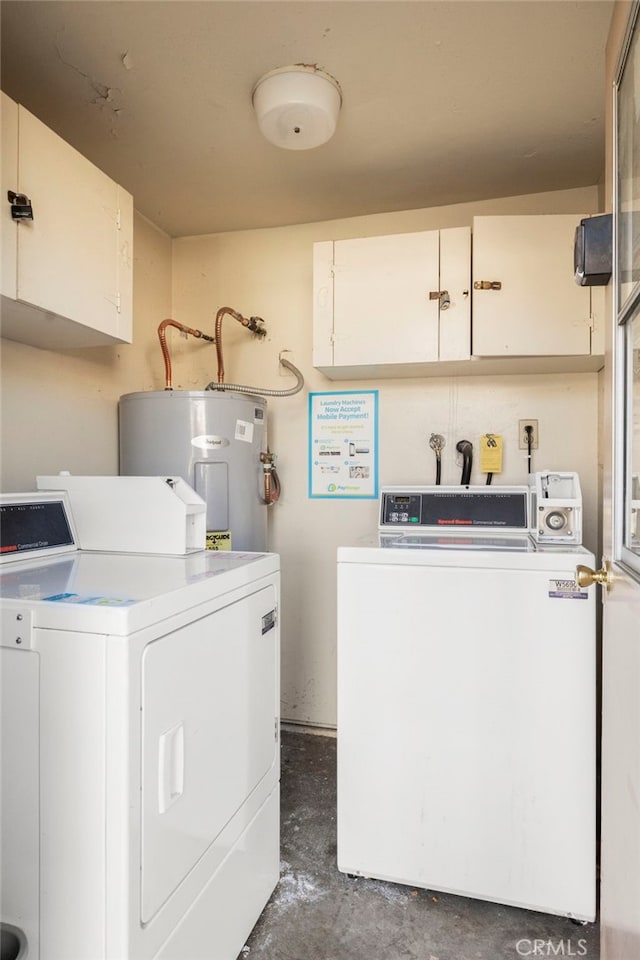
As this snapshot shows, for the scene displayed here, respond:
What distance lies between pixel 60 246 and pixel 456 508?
4.92 feet

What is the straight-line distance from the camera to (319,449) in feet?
8.23

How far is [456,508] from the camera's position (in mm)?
1976

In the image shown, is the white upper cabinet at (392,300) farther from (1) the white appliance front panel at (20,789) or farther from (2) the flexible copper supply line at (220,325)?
(1) the white appliance front panel at (20,789)

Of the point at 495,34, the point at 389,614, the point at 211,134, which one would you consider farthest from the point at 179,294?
the point at 389,614

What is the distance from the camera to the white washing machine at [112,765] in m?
0.93

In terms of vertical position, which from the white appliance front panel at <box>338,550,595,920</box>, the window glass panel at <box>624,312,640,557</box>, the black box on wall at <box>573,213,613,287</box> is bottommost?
the white appliance front panel at <box>338,550,595,920</box>

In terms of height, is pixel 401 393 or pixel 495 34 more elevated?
pixel 495 34

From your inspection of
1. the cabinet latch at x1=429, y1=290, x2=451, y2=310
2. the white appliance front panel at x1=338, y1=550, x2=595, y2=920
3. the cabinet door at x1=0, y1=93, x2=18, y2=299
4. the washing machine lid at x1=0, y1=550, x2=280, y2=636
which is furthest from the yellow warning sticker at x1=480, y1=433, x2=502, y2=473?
the cabinet door at x1=0, y1=93, x2=18, y2=299

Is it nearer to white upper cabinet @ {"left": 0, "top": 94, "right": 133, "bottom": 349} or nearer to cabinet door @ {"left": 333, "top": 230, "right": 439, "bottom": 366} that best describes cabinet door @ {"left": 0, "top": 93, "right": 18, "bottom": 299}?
white upper cabinet @ {"left": 0, "top": 94, "right": 133, "bottom": 349}

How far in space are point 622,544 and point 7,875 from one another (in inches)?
50.6

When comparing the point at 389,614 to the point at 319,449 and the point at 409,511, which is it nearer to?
the point at 409,511

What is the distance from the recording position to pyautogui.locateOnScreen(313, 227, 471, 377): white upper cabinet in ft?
6.61

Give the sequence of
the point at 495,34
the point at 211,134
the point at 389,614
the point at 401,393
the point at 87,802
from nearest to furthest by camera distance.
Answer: the point at 87,802 → the point at 495,34 → the point at 389,614 → the point at 211,134 → the point at 401,393

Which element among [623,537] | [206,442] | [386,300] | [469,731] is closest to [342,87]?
[386,300]
